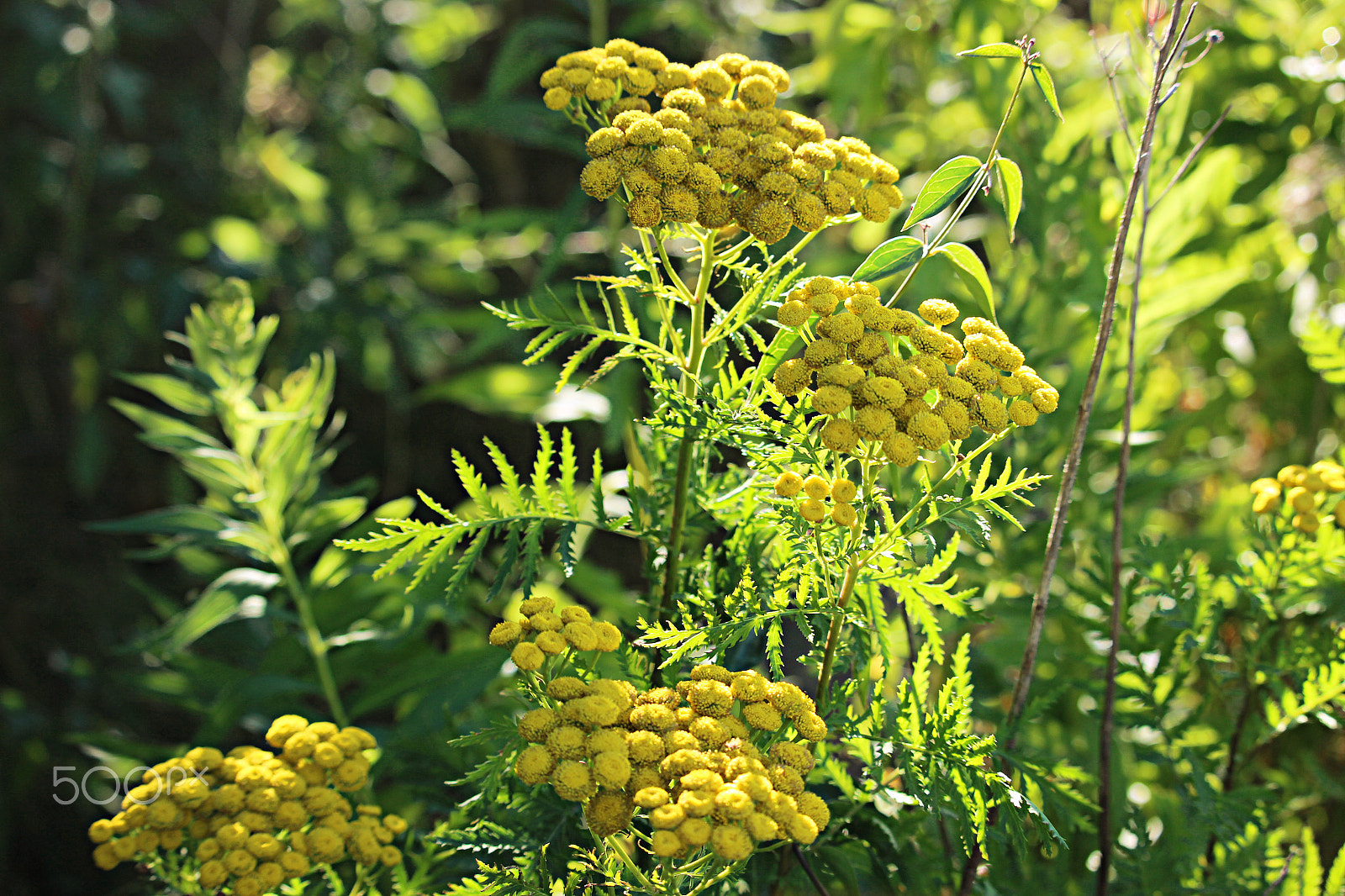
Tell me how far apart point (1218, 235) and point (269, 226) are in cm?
182

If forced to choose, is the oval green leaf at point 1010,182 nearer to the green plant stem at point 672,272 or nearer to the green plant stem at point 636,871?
the green plant stem at point 672,272

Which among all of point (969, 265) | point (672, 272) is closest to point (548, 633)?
point (672, 272)

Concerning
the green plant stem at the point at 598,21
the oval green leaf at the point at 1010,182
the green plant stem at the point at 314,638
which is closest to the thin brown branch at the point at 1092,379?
the oval green leaf at the point at 1010,182

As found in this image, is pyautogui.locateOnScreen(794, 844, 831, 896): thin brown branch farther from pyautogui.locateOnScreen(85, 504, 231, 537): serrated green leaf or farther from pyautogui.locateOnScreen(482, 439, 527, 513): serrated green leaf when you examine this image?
pyautogui.locateOnScreen(85, 504, 231, 537): serrated green leaf

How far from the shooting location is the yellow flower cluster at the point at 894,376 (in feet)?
1.72

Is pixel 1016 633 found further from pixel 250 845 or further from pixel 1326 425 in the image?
pixel 250 845

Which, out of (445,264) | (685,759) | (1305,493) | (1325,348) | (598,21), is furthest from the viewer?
(445,264)

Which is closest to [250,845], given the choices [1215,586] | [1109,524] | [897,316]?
[897,316]

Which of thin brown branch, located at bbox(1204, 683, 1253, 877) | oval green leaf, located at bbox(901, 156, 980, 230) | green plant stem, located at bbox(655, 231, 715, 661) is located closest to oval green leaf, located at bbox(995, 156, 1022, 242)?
oval green leaf, located at bbox(901, 156, 980, 230)

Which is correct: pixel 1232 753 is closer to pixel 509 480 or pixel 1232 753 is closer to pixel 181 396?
pixel 509 480

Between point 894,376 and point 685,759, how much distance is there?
242mm

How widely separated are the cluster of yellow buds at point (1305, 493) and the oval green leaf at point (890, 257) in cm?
44

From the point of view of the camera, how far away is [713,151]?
1.97ft

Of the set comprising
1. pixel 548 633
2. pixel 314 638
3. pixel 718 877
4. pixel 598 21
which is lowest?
pixel 314 638
